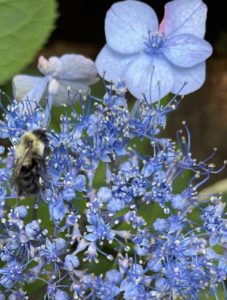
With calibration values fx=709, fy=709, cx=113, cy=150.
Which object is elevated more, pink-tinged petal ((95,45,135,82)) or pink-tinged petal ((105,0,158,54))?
pink-tinged petal ((105,0,158,54))

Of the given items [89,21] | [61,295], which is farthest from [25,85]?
[89,21]

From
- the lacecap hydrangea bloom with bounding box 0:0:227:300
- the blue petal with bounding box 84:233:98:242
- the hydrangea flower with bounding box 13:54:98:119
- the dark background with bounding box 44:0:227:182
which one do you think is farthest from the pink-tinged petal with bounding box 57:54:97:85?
the dark background with bounding box 44:0:227:182

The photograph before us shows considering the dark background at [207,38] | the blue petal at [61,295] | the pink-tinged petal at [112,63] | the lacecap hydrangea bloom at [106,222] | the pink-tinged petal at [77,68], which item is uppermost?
the pink-tinged petal at [112,63]

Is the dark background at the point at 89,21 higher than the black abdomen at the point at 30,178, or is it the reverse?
the black abdomen at the point at 30,178

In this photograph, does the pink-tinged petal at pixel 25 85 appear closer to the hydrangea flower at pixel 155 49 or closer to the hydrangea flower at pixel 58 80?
the hydrangea flower at pixel 58 80

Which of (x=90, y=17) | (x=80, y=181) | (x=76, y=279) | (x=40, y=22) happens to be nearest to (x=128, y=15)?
(x=40, y=22)

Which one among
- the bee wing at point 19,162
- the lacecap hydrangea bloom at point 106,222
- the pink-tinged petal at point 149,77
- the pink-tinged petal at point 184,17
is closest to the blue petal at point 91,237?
the lacecap hydrangea bloom at point 106,222

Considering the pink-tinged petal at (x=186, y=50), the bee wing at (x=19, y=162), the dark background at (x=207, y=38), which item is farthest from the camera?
the dark background at (x=207, y=38)

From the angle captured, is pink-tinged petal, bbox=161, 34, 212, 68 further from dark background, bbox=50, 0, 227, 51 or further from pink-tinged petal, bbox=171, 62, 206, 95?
dark background, bbox=50, 0, 227, 51
